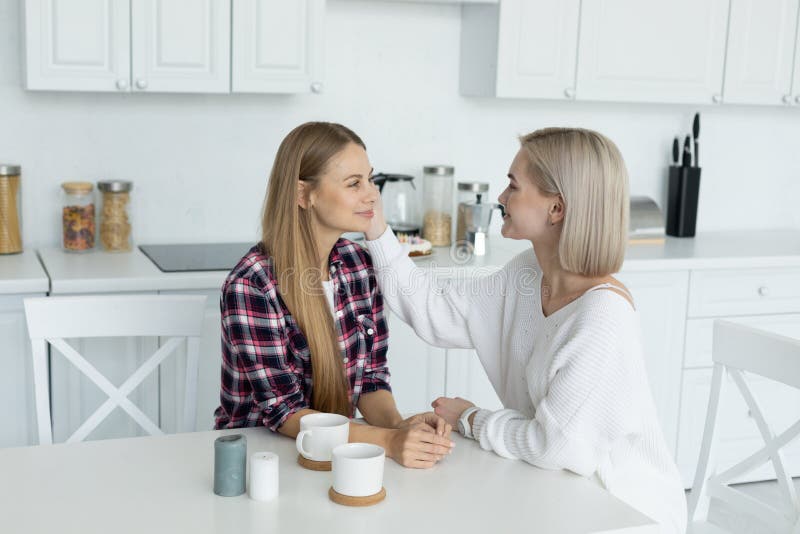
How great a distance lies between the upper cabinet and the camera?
2545 mm

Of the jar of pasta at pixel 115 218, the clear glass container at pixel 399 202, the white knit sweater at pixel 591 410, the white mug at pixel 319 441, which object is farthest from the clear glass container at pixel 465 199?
the white mug at pixel 319 441

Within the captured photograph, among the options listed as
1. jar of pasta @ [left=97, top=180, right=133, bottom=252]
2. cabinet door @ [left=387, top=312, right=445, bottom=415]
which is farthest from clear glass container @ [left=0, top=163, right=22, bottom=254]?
cabinet door @ [left=387, top=312, right=445, bottom=415]

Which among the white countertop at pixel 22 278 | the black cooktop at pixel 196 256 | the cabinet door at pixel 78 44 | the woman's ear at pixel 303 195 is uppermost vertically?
the cabinet door at pixel 78 44

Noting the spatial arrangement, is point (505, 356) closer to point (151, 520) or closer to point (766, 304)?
point (151, 520)

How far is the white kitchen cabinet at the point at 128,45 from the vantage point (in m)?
2.54

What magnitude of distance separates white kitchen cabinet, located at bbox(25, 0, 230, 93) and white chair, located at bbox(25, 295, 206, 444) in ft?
3.03

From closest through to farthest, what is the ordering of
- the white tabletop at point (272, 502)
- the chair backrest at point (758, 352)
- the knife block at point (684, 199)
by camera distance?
the white tabletop at point (272, 502), the chair backrest at point (758, 352), the knife block at point (684, 199)

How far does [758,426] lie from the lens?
1.79 m

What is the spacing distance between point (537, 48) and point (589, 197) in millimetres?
1576

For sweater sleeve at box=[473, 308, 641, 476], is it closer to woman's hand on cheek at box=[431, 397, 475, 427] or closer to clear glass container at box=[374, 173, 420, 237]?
woman's hand on cheek at box=[431, 397, 475, 427]

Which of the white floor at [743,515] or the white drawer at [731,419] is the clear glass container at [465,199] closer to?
the white drawer at [731,419]

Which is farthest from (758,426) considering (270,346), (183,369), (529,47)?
(529,47)

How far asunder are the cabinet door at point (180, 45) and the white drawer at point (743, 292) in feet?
5.36

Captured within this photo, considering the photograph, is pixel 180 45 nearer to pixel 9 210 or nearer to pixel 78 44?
pixel 78 44
